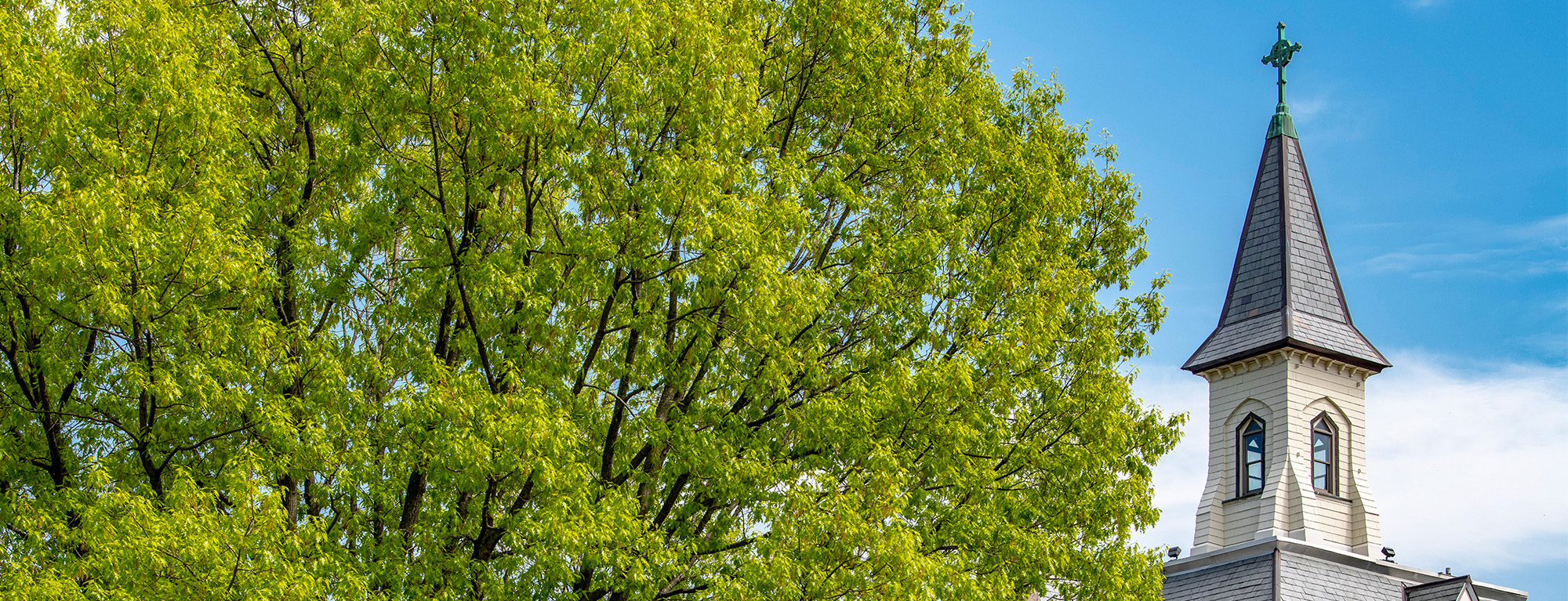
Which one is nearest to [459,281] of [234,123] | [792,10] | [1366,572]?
[234,123]

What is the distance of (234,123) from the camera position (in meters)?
12.8

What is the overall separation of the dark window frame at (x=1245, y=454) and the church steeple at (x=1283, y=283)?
1.63m

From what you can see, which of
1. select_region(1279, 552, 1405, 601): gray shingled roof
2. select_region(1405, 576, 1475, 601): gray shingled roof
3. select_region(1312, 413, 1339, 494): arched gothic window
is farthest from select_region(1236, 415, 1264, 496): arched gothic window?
select_region(1405, 576, 1475, 601): gray shingled roof

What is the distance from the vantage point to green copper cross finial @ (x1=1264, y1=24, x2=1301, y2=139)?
3869cm

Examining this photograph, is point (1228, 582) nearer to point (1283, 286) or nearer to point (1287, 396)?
point (1287, 396)

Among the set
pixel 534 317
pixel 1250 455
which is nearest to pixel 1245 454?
pixel 1250 455

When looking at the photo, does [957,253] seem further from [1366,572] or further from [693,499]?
[1366,572]

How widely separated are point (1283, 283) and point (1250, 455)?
14.1 feet

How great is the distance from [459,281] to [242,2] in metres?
4.40

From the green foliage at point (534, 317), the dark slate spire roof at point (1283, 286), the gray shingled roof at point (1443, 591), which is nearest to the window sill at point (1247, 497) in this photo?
the dark slate spire roof at point (1283, 286)

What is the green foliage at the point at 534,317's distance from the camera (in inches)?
467

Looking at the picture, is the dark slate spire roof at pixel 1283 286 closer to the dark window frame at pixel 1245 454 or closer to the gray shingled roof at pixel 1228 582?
the dark window frame at pixel 1245 454

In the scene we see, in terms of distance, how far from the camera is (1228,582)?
33188 mm

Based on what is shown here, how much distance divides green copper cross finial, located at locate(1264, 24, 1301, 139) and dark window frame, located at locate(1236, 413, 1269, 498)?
8.05 m
